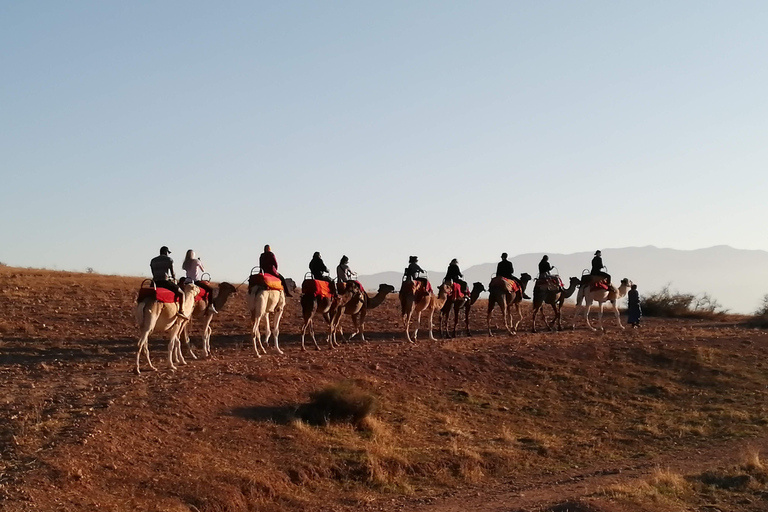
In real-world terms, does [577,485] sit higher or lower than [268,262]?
lower

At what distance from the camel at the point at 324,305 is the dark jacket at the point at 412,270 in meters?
1.93

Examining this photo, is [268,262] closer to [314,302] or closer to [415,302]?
[314,302]

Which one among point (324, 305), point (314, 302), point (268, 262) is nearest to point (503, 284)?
point (324, 305)

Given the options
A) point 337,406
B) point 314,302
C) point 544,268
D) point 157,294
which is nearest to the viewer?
point 337,406

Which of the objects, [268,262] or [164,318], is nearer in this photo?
[164,318]

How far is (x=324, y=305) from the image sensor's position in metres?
25.4

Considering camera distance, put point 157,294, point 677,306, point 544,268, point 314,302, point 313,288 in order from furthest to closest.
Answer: point 677,306 < point 544,268 < point 314,302 < point 313,288 < point 157,294

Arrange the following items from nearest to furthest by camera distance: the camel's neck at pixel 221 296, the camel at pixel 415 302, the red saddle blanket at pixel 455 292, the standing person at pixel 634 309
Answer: the camel's neck at pixel 221 296, the camel at pixel 415 302, the red saddle blanket at pixel 455 292, the standing person at pixel 634 309

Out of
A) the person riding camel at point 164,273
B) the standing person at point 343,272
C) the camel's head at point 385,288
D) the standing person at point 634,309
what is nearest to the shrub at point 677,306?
the standing person at point 634,309

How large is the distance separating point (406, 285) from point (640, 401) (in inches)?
321

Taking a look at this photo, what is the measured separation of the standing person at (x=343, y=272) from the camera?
86.9ft

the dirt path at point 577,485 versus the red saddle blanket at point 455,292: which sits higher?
the red saddle blanket at point 455,292

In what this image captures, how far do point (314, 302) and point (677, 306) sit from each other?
834 inches

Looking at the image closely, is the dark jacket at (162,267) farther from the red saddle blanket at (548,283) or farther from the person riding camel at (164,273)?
the red saddle blanket at (548,283)
